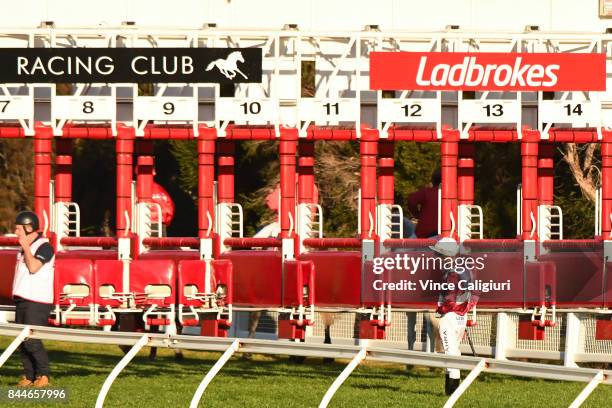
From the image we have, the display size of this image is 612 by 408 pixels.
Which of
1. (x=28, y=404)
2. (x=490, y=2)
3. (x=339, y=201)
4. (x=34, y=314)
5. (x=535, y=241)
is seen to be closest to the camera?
(x=28, y=404)

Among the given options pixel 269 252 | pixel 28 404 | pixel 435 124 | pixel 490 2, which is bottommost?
pixel 28 404

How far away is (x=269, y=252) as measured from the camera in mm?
19438

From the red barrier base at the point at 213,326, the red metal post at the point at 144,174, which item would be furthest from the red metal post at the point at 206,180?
the red barrier base at the point at 213,326

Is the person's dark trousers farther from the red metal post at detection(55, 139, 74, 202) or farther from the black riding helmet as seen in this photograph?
the red metal post at detection(55, 139, 74, 202)

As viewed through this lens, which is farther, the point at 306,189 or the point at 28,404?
the point at 306,189

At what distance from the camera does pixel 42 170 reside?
65.1 feet

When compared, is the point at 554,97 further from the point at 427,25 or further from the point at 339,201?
the point at 339,201

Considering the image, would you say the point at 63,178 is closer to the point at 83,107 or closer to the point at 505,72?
the point at 83,107

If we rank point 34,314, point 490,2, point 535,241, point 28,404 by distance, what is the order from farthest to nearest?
point 490,2 → point 535,241 → point 34,314 → point 28,404

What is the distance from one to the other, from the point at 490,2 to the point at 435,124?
159cm

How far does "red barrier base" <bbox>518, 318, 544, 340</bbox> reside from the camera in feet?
62.5

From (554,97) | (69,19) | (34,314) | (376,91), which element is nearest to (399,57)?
(376,91)

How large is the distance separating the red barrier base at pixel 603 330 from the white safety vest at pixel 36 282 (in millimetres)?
6264

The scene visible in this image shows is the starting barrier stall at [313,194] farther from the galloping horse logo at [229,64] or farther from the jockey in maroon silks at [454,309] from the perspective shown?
the jockey in maroon silks at [454,309]
